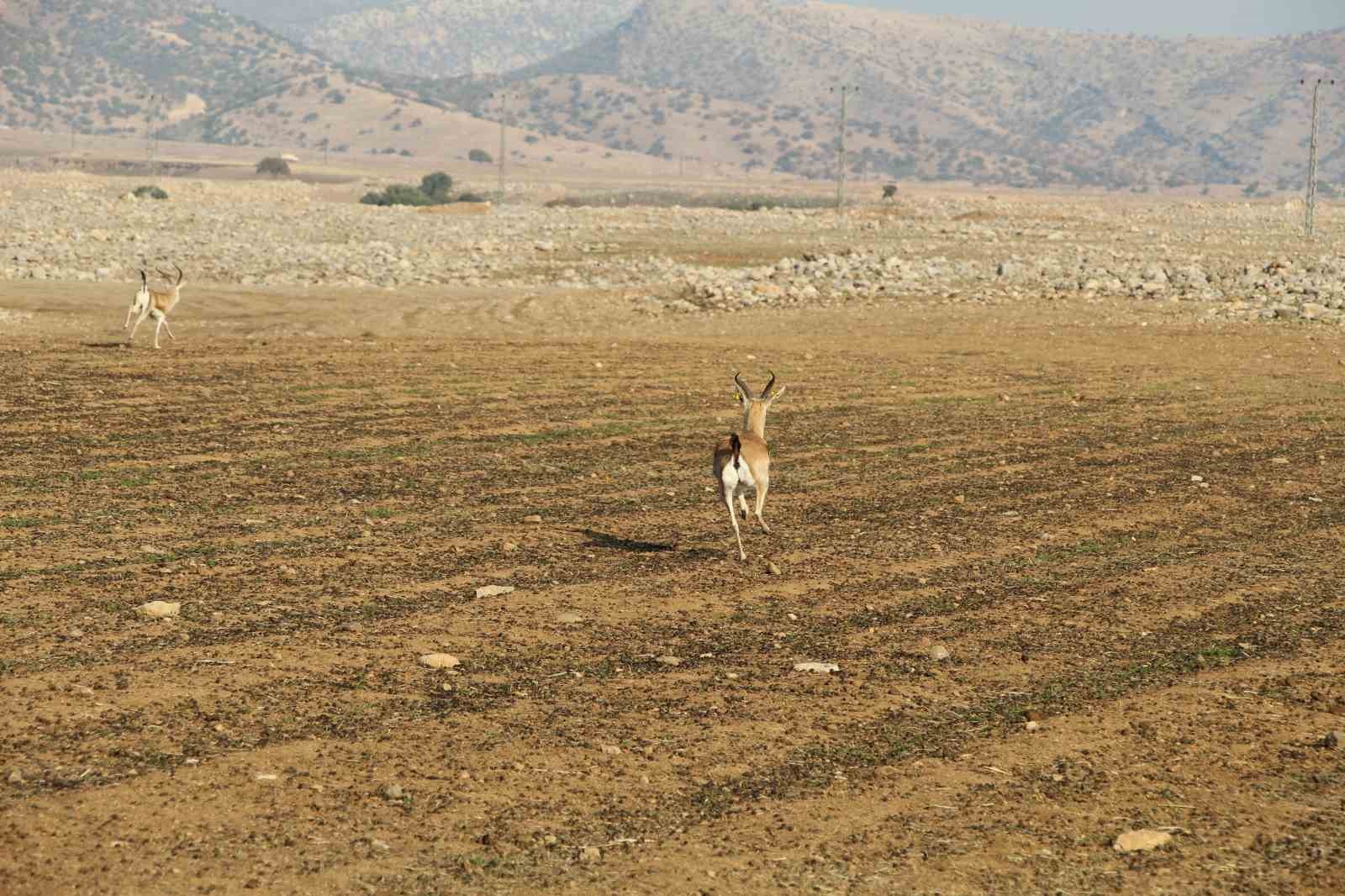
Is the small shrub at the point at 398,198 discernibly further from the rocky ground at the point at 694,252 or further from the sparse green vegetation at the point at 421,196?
the rocky ground at the point at 694,252

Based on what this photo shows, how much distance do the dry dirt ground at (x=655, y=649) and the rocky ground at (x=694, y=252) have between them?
749 inches

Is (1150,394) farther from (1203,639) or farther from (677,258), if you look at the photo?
(677,258)

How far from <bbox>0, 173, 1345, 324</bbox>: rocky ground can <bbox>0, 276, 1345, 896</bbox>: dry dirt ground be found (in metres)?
19.0

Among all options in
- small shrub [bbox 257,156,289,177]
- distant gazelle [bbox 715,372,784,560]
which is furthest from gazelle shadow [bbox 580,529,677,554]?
small shrub [bbox 257,156,289,177]

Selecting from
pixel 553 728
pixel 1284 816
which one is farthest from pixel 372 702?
pixel 1284 816

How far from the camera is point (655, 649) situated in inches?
408

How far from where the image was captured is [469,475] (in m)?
16.1

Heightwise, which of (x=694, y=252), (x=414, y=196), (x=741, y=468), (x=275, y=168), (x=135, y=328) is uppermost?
(x=275, y=168)

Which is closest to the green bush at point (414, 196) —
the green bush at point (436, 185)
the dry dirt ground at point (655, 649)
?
the green bush at point (436, 185)

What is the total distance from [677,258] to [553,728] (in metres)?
44.9

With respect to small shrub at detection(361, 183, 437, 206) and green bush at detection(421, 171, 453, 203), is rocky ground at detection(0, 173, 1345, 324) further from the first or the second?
green bush at detection(421, 171, 453, 203)

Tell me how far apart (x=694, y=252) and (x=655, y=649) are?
46.7 metres

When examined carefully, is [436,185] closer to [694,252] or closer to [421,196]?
[421,196]

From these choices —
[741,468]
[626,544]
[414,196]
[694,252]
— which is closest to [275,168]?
[414,196]
